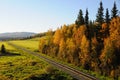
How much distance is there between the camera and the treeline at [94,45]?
61.3 meters

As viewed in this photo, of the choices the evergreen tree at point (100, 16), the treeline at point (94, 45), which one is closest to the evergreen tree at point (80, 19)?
the treeline at point (94, 45)

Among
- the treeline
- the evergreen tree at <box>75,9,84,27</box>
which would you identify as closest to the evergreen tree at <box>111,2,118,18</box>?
the treeline

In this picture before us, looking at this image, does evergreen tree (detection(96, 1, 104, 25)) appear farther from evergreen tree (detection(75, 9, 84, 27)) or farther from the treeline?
evergreen tree (detection(75, 9, 84, 27))

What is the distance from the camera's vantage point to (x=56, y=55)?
339ft

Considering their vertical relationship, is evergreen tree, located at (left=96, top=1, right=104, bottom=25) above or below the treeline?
above

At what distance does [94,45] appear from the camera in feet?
233

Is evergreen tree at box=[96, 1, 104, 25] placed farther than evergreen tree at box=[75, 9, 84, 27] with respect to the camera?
No

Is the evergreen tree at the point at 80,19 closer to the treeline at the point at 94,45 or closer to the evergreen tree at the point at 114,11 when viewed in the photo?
the treeline at the point at 94,45

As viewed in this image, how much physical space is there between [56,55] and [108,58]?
44251mm

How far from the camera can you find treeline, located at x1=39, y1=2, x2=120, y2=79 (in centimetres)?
6134

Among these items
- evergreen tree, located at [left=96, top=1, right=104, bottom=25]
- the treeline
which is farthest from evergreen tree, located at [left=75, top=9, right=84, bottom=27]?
evergreen tree, located at [left=96, top=1, right=104, bottom=25]

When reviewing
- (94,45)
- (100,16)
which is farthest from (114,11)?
(94,45)

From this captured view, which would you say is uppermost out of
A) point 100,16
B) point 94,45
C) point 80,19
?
point 100,16

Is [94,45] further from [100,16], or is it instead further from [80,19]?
[80,19]
